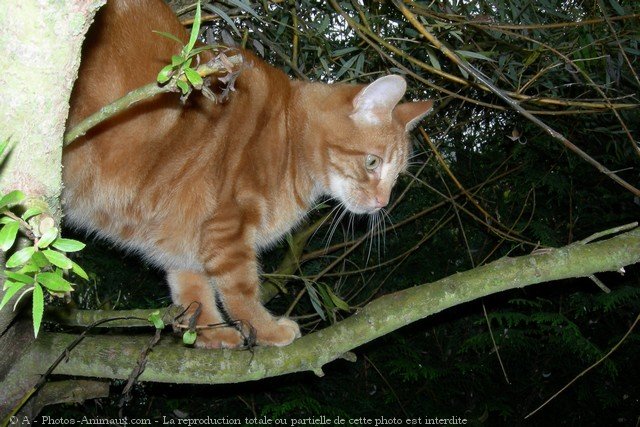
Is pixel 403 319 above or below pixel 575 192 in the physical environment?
above

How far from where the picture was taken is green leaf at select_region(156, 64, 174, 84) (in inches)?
35.1

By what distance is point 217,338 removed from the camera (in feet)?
7.29

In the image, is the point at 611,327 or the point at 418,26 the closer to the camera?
the point at 418,26

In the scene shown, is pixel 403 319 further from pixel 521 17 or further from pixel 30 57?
pixel 521 17

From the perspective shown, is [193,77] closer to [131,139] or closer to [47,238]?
[47,238]

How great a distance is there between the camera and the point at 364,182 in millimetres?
2398

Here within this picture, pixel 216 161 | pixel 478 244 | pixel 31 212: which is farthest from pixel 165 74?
pixel 478 244

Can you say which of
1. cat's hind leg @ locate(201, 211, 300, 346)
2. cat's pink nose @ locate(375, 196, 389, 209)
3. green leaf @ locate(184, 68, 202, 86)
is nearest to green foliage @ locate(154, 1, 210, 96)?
green leaf @ locate(184, 68, 202, 86)

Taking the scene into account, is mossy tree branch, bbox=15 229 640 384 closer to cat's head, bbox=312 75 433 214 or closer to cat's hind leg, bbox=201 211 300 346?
cat's hind leg, bbox=201 211 300 346

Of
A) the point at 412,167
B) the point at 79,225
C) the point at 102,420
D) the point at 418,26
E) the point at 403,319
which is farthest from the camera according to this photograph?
the point at 412,167

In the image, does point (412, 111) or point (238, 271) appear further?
point (412, 111)

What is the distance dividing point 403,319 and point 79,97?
3.51 ft

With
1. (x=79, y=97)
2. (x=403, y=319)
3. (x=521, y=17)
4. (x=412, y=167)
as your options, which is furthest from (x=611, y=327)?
(x=79, y=97)

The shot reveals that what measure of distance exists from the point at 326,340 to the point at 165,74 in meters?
0.94
